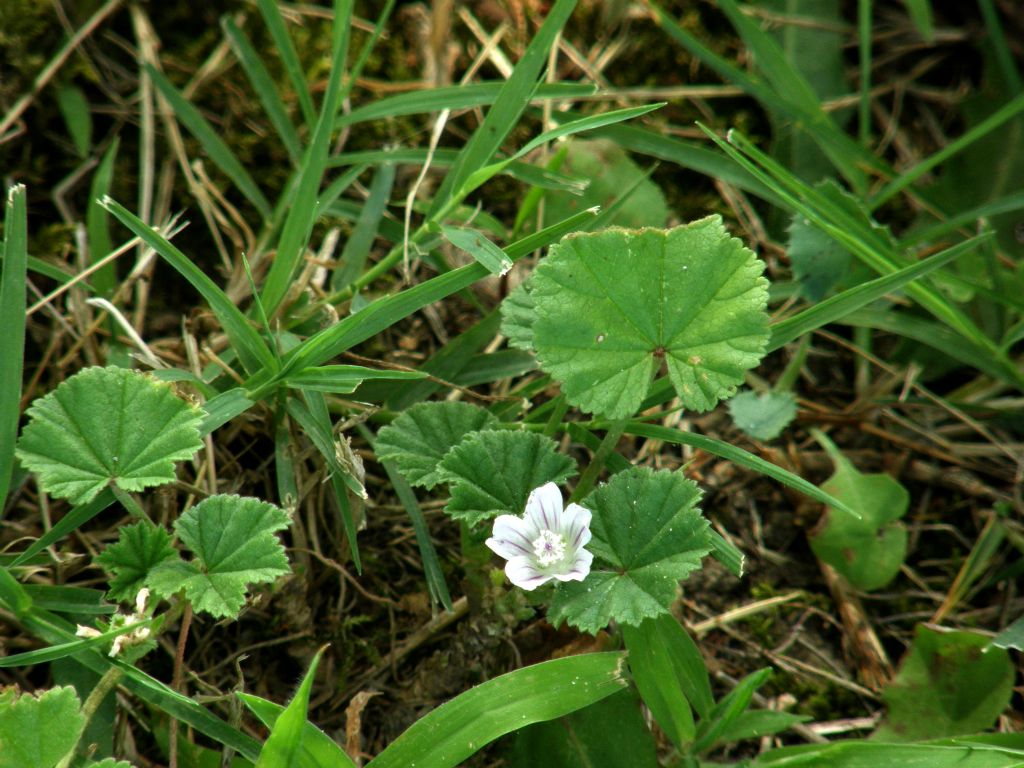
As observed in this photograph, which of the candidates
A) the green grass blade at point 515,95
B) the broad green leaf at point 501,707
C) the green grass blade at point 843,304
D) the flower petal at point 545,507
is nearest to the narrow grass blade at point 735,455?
the green grass blade at point 843,304

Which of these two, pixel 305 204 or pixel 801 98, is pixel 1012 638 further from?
pixel 305 204

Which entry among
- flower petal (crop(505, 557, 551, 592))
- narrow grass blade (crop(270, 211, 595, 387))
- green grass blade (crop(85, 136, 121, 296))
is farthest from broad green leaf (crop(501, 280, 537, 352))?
green grass blade (crop(85, 136, 121, 296))

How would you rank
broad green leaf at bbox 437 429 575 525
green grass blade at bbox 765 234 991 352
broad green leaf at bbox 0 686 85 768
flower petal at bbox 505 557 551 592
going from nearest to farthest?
broad green leaf at bbox 0 686 85 768, flower petal at bbox 505 557 551 592, broad green leaf at bbox 437 429 575 525, green grass blade at bbox 765 234 991 352

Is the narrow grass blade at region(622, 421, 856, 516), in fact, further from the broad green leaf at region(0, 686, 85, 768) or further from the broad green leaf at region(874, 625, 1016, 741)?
the broad green leaf at region(0, 686, 85, 768)

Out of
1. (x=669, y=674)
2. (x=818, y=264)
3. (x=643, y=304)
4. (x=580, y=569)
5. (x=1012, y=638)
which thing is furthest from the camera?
(x=818, y=264)

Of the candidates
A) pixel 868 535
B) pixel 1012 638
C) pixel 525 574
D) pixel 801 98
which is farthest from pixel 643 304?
pixel 801 98

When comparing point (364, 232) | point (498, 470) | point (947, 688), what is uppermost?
point (364, 232)
